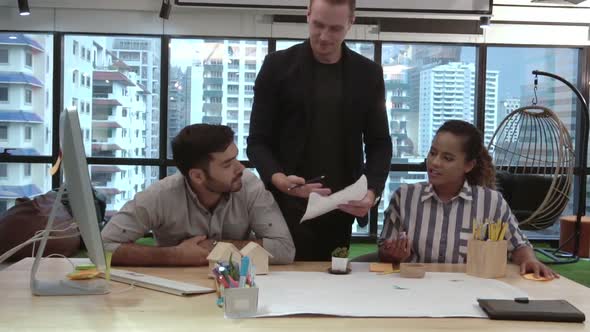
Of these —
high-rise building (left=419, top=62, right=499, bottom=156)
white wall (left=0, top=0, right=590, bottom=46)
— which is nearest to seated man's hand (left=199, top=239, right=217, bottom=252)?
white wall (left=0, top=0, right=590, bottom=46)

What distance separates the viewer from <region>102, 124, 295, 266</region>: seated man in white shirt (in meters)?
Result: 2.00

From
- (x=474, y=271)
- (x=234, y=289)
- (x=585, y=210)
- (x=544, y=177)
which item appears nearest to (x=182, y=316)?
(x=234, y=289)

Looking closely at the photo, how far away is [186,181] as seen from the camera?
2088mm

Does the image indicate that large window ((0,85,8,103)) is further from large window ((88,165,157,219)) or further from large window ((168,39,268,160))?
large window ((168,39,268,160))

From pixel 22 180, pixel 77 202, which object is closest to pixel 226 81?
pixel 22 180

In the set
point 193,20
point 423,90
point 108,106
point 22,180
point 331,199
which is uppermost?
point 193,20

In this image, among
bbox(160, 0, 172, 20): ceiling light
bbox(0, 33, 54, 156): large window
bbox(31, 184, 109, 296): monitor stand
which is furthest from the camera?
bbox(0, 33, 54, 156): large window

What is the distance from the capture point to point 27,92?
6180 millimetres

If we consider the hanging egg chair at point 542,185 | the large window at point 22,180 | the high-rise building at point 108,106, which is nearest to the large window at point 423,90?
the hanging egg chair at point 542,185

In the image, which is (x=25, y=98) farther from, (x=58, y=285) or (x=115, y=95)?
(x=58, y=285)

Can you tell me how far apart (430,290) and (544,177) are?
4068 millimetres

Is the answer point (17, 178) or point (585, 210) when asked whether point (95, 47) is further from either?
point (585, 210)

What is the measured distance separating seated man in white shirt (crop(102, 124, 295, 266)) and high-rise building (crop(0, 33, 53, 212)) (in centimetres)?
460

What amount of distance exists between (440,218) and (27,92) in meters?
5.29
